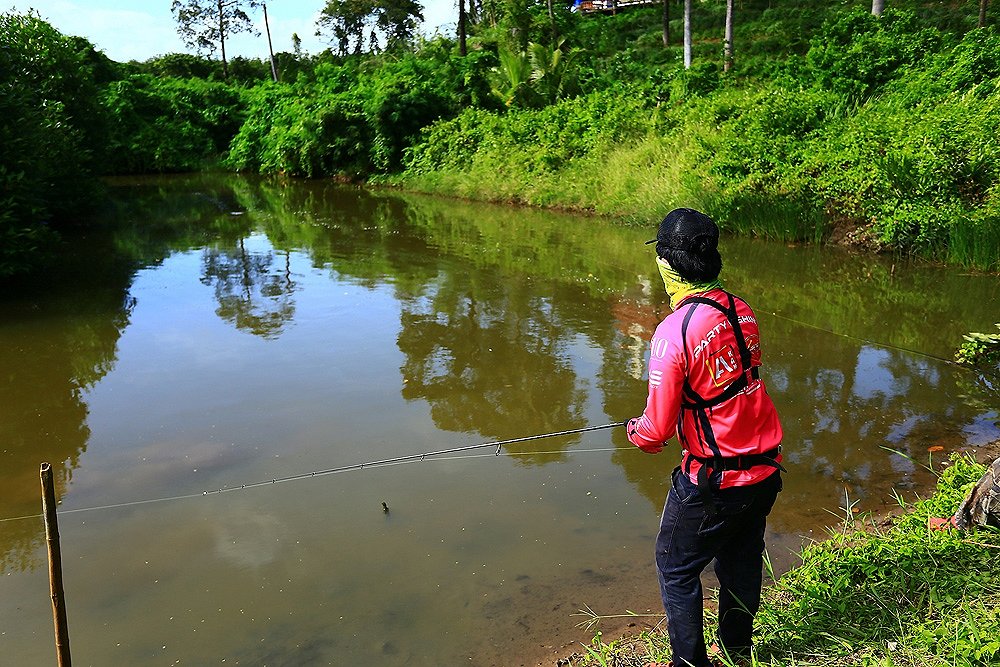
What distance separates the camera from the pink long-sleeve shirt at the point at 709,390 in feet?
9.21

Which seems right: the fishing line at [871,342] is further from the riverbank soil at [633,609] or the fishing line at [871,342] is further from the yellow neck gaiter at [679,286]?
the yellow neck gaiter at [679,286]

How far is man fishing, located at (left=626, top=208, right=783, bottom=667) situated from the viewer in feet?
9.27

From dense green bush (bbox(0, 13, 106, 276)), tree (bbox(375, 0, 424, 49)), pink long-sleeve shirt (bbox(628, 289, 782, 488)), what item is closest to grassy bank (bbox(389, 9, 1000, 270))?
dense green bush (bbox(0, 13, 106, 276))

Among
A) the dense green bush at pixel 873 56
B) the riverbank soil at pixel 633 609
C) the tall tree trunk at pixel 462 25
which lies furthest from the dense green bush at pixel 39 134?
the dense green bush at pixel 873 56

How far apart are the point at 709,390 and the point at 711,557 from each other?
23.8 inches

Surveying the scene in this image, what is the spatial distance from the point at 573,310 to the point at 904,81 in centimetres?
865

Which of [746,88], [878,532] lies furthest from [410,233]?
[878,532]

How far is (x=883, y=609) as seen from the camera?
10.8ft

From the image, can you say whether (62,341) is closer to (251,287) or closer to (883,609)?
(251,287)

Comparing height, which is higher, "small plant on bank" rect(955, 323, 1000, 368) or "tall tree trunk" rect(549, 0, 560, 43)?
"tall tree trunk" rect(549, 0, 560, 43)

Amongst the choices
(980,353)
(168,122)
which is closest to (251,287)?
(980,353)

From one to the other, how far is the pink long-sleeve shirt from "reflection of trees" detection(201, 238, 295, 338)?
684 centimetres

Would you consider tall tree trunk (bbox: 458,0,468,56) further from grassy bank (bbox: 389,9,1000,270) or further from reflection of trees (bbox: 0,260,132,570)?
reflection of trees (bbox: 0,260,132,570)

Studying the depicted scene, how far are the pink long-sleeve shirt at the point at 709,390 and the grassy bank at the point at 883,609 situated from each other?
0.80 m
